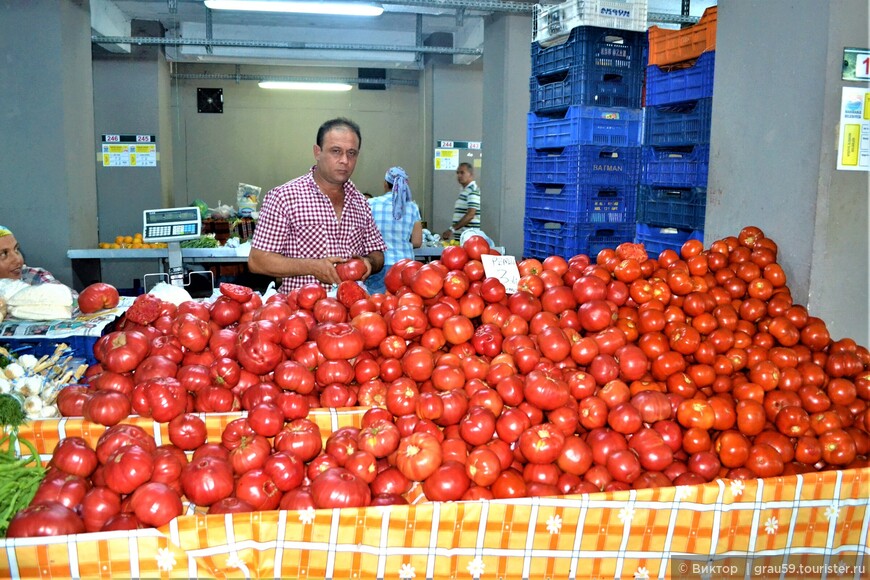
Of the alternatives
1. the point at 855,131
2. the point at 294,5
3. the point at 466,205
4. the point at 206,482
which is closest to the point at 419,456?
the point at 206,482

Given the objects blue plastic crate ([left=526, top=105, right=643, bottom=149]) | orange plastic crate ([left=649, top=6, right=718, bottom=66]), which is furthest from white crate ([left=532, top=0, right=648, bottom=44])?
orange plastic crate ([left=649, top=6, right=718, bottom=66])

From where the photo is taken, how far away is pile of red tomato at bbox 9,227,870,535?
2102mm

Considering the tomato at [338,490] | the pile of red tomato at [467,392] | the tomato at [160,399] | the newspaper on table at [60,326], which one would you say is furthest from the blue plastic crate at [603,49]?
the tomato at [338,490]

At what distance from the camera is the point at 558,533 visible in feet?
6.86

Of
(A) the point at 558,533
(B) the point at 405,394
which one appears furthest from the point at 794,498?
(B) the point at 405,394

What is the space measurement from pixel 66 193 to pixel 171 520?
19.4ft

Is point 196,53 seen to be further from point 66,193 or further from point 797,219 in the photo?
point 797,219

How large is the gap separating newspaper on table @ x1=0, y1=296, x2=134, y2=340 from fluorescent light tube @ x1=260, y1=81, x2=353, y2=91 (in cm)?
1036

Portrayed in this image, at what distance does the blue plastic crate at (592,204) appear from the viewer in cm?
587

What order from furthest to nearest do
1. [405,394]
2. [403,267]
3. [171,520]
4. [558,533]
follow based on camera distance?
[403,267] < [405,394] < [558,533] < [171,520]

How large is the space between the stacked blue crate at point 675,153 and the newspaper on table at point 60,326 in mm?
3558

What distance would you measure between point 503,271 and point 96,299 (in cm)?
234

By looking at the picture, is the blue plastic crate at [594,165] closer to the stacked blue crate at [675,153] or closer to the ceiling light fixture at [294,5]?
the stacked blue crate at [675,153]

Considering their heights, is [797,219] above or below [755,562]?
above
